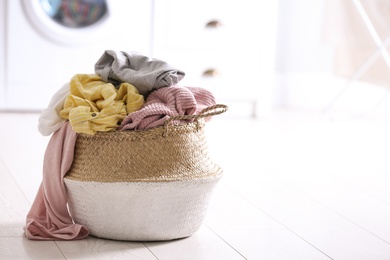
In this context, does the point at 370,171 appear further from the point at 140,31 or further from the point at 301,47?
the point at 301,47

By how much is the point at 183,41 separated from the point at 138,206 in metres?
1.86

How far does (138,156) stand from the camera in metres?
1.61

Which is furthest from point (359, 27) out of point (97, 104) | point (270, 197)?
point (97, 104)

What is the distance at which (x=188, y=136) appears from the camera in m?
1.66

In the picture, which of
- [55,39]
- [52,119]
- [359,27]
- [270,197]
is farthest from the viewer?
[359,27]

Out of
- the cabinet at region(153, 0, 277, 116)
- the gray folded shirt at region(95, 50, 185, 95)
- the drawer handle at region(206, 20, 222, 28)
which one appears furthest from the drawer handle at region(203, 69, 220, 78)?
the gray folded shirt at region(95, 50, 185, 95)

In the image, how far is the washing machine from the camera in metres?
3.21

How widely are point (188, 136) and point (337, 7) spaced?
6.41 feet

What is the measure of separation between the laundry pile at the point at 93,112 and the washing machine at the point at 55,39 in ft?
5.14

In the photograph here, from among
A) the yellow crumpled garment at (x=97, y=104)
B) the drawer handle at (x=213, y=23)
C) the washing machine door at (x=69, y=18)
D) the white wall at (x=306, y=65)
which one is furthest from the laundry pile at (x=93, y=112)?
the white wall at (x=306, y=65)

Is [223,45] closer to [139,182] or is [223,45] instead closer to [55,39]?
[55,39]

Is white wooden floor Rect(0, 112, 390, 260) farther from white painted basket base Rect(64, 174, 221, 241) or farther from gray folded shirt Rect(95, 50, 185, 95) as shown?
gray folded shirt Rect(95, 50, 185, 95)

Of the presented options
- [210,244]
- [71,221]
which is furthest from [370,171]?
[71,221]

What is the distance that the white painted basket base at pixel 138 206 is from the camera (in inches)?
63.0
